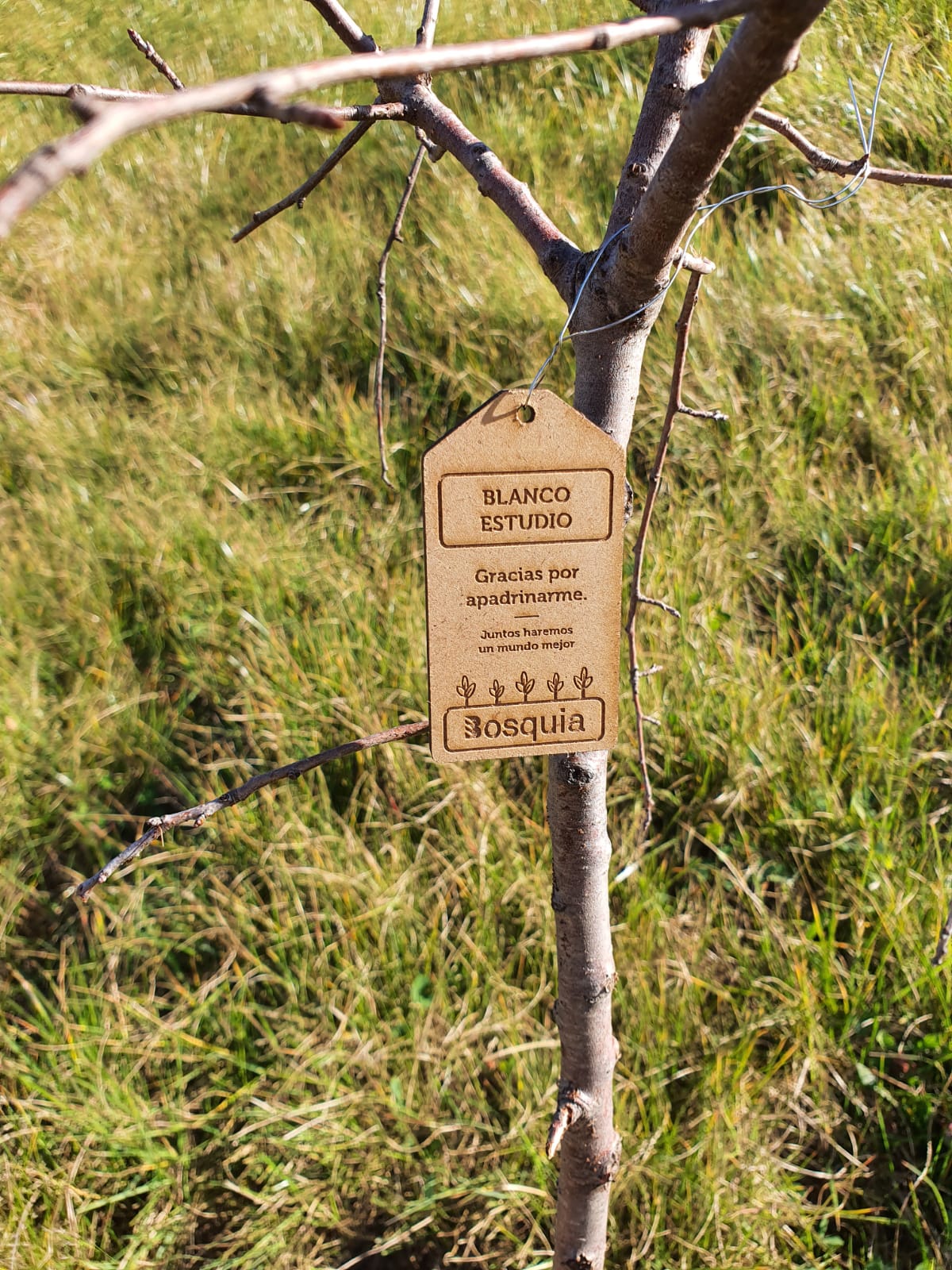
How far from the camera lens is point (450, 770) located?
182 cm

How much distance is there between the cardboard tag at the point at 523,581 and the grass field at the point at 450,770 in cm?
85

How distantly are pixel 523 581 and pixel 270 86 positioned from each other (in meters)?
0.54

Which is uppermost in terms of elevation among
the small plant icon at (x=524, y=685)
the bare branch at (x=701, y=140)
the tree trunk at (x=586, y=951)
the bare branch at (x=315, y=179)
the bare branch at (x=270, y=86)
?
the bare branch at (x=315, y=179)

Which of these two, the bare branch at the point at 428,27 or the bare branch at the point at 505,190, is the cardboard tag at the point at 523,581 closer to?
the bare branch at the point at 505,190

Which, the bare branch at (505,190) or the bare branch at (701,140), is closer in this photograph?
the bare branch at (701,140)

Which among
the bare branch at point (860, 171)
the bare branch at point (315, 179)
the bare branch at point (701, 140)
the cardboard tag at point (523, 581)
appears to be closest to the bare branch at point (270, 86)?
the bare branch at point (701, 140)

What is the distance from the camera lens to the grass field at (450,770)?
4.91ft

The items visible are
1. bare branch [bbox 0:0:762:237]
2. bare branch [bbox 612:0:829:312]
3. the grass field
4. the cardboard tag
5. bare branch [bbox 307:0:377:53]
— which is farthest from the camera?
the grass field

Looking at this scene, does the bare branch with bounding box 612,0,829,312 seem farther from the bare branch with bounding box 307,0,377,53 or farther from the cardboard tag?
the bare branch with bounding box 307,0,377,53

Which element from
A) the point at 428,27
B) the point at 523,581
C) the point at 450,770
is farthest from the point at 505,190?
the point at 450,770

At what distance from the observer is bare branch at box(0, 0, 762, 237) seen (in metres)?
0.30

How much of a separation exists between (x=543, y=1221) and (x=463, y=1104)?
19 centimetres

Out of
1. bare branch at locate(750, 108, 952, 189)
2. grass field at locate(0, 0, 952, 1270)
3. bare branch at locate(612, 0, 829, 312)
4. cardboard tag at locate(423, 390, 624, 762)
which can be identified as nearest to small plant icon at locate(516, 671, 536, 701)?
cardboard tag at locate(423, 390, 624, 762)

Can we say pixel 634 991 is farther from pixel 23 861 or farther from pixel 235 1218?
pixel 23 861
